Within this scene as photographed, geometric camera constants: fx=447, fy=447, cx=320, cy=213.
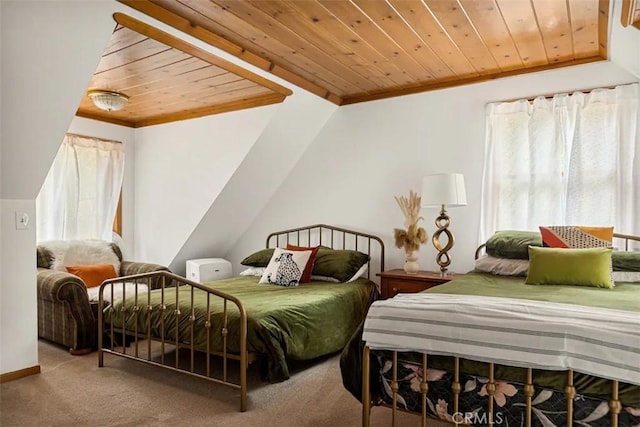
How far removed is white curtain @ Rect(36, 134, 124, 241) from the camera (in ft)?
14.8

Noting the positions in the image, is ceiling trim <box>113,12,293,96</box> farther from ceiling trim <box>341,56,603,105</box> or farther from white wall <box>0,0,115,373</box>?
ceiling trim <box>341,56,603,105</box>

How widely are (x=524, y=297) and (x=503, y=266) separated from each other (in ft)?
3.07

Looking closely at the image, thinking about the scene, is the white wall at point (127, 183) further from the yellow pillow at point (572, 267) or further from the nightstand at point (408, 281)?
the yellow pillow at point (572, 267)

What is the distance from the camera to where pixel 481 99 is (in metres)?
3.86

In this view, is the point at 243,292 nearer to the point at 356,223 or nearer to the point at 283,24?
the point at 356,223

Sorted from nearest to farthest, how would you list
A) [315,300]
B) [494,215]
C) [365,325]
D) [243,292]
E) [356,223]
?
[365,325]
[315,300]
[243,292]
[494,215]
[356,223]

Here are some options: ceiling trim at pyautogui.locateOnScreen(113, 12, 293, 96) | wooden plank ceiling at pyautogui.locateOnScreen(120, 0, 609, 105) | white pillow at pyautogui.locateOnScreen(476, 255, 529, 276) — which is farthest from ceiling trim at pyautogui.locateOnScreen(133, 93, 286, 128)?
white pillow at pyautogui.locateOnScreen(476, 255, 529, 276)

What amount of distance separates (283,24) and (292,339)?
1976mm

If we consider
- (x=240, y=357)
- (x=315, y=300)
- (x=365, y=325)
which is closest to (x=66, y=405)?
(x=240, y=357)

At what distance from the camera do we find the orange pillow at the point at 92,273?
409cm

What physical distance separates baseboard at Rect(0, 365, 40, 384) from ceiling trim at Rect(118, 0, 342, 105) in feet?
7.96

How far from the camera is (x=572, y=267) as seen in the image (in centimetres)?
274

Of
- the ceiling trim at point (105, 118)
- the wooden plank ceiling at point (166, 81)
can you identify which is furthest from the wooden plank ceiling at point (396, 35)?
the ceiling trim at point (105, 118)

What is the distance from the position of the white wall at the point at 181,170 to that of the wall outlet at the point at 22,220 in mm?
1827
